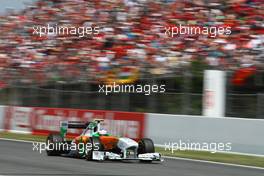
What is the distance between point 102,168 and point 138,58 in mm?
9506

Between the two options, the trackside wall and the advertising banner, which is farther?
the advertising banner

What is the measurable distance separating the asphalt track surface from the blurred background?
3.56m

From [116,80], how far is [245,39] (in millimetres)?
4345

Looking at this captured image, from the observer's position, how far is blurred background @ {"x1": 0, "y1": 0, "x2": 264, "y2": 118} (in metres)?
14.8

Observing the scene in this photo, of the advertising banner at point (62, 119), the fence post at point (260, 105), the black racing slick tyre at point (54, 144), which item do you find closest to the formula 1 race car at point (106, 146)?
the black racing slick tyre at point (54, 144)

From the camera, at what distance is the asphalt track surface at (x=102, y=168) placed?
8141 mm

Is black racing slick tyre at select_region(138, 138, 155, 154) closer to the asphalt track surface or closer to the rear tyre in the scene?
the rear tyre

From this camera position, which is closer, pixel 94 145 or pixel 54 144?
pixel 94 145

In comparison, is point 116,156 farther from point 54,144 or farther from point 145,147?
point 54,144

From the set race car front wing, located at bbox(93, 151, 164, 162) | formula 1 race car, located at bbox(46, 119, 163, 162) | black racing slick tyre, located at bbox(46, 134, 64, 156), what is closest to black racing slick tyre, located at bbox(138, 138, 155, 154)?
formula 1 race car, located at bbox(46, 119, 163, 162)

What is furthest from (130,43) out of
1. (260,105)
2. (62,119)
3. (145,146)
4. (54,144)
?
(145,146)

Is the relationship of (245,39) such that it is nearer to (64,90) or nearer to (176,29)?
(176,29)

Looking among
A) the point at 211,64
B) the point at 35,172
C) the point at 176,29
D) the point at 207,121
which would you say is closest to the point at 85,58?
the point at 176,29

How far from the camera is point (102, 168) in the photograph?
28.8ft
